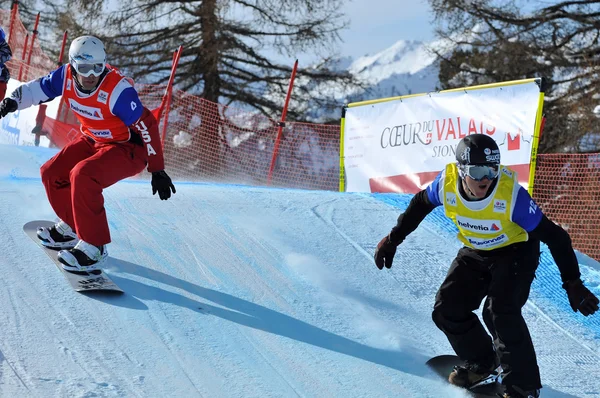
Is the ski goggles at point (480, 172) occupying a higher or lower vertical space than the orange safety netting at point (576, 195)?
higher

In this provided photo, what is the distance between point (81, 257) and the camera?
501 cm

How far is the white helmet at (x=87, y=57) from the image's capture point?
194 inches

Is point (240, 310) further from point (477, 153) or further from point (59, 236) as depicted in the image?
point (477, 153)

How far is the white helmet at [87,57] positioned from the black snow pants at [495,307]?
2.75 metres

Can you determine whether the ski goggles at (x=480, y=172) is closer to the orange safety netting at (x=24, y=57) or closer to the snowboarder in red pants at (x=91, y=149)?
the snowboarder in red pants at (x=91, y=149)

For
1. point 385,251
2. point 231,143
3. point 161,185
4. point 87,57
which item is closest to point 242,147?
point 231,143

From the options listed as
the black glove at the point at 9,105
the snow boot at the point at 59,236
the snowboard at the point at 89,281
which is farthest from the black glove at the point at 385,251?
the black glove at the point at 9,105

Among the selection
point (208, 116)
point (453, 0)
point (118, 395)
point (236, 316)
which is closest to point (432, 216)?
point (236, 316)

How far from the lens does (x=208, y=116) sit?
13.9 meters

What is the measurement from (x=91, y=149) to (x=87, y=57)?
739 millimetres

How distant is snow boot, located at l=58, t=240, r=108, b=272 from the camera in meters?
5.00

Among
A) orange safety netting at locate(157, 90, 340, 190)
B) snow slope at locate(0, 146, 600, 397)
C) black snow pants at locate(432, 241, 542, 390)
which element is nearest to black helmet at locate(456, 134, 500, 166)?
black snow pants at locate(432, 241, 542, 390)

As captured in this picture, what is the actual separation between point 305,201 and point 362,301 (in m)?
2.36

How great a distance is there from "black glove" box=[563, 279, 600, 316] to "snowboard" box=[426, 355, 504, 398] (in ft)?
2.23
